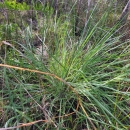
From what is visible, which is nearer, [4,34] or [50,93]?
[50,93]

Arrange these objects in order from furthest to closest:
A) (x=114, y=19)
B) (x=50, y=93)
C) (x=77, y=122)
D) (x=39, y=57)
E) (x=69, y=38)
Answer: (x=114, y=19) → (x=69, y=38) → (x=39, y=57) → (x=50, y=93) → (x=77, y=122)

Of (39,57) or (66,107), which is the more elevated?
(39,57)

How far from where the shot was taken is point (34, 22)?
2141 millimetres

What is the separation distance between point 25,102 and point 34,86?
174 millimetres

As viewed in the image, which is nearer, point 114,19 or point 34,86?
point 34,86

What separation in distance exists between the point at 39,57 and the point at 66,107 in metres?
0.40

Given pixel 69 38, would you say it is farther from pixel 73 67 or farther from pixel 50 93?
pixel 50 93

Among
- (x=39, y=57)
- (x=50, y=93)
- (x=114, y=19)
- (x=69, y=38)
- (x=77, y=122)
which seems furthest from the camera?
(x=114, y=19)

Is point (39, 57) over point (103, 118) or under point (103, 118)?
over

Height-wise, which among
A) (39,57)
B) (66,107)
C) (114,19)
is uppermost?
(114,19)

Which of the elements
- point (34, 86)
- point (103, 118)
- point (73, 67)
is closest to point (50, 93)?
point (34, 86)

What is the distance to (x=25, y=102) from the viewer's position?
3.96ft

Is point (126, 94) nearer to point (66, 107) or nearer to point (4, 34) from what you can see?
point (66, 107)

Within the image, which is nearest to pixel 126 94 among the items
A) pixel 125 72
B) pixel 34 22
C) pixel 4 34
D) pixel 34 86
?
pixel 125 72
